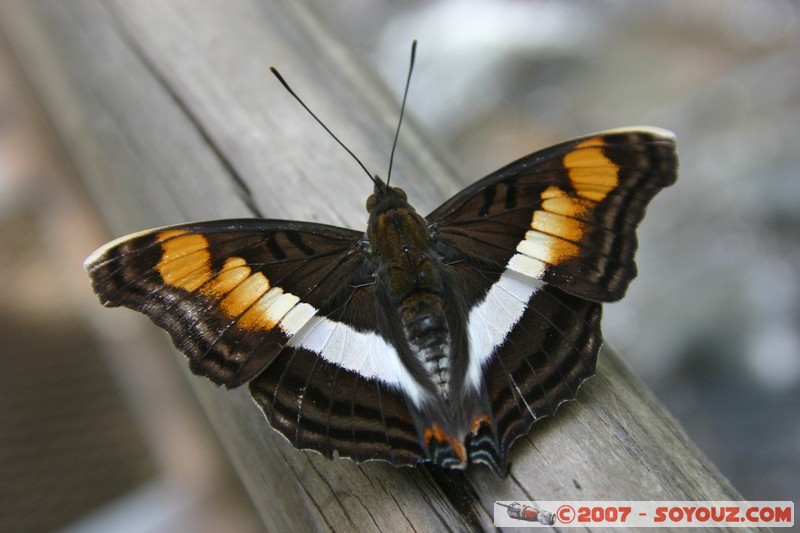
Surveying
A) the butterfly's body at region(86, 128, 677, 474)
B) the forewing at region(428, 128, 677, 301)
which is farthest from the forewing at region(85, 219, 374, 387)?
the forewing at region(428, 128, 677, 301)

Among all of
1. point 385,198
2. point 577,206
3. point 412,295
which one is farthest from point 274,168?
A: point 577,206

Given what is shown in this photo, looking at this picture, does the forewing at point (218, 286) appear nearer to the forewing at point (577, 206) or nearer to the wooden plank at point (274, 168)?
the wooden plank at point (274, 168)

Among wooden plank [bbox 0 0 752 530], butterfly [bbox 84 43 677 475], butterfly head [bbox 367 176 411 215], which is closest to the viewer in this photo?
wooden plank [bbox 0 0 752 530]

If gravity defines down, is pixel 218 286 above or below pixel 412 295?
above

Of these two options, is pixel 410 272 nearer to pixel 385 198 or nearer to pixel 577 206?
pixel 385 198

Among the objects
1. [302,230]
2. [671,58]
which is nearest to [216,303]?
[302,230]

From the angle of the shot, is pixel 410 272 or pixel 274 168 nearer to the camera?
pixel 410 272

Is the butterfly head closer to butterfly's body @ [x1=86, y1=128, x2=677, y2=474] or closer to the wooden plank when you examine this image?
butterfly's body @ [x1=86, y1=128, x2=677, y2=474]
